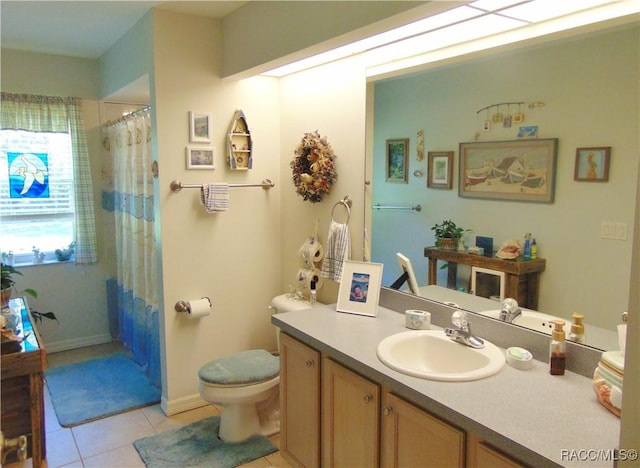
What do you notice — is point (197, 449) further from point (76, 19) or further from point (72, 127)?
point (72, 127)

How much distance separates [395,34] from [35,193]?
3.25 m

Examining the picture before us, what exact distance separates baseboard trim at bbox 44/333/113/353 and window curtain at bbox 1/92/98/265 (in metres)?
0.69

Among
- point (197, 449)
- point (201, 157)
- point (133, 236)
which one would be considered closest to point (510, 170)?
point (201, 157)

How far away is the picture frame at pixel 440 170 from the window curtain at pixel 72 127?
3.09m

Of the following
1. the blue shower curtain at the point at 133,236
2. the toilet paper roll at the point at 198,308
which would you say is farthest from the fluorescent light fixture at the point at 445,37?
the toilet paper roll at the point at 198,308

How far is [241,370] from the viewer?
2.63 m

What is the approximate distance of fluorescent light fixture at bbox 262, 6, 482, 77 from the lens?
72.6 inches

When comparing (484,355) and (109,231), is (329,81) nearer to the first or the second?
(484,355)

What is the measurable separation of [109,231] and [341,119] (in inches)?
103

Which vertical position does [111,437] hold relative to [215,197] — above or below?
below

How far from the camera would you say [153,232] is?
3.18 meters

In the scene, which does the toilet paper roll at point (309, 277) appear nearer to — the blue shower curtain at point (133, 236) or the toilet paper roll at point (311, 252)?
the toilet paper roll at point (311, 252)

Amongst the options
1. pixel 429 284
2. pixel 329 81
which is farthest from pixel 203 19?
pixel 429 284

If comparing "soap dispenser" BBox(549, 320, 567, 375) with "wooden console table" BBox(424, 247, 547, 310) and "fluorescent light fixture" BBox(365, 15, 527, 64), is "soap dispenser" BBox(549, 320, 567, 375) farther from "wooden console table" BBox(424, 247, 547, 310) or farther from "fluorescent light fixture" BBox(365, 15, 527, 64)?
"fluorescent light fixture" BBox(365, 15, 527, 64)
